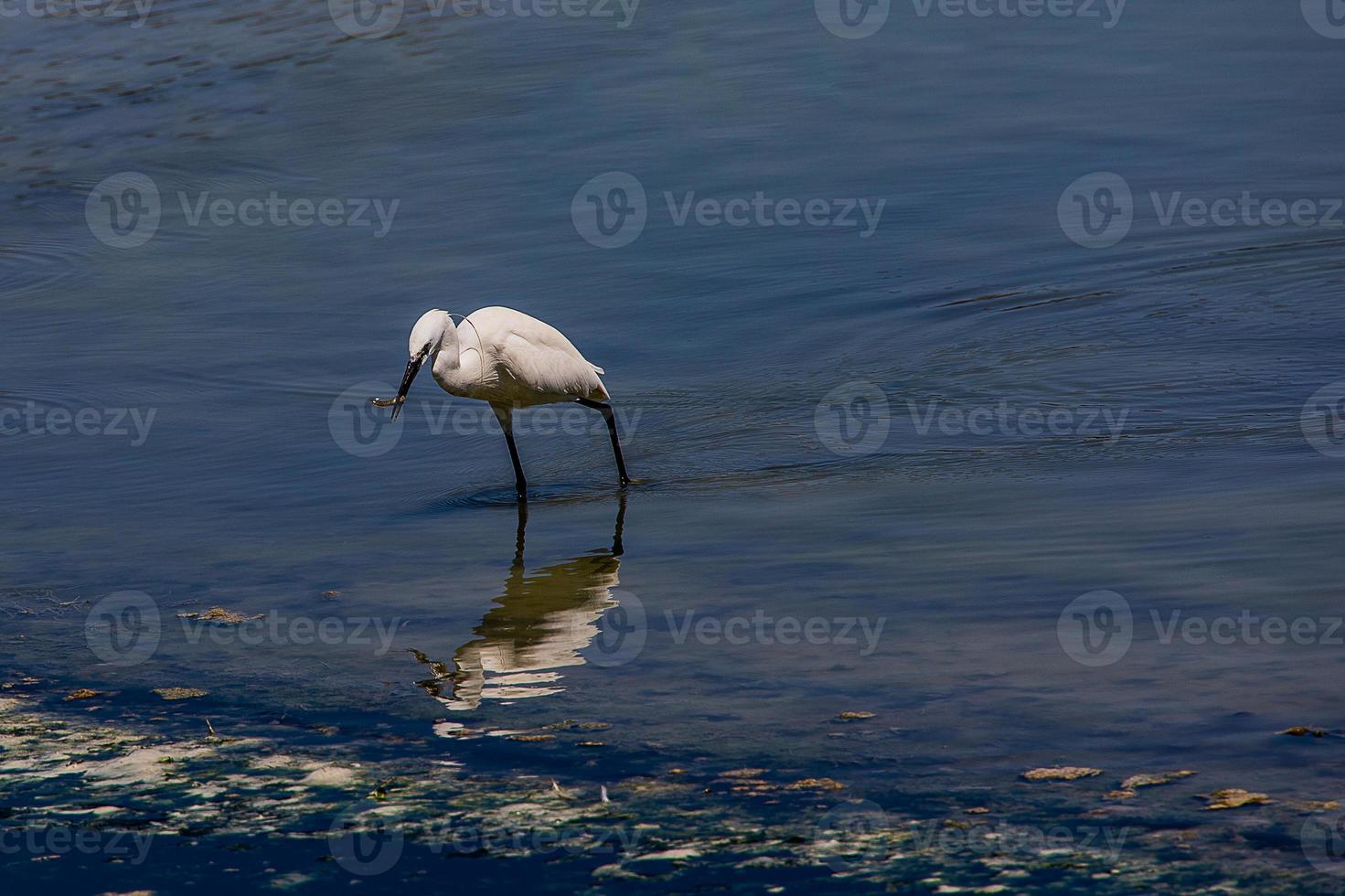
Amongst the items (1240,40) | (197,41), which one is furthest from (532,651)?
(197,41)

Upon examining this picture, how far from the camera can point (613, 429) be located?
8953 mm

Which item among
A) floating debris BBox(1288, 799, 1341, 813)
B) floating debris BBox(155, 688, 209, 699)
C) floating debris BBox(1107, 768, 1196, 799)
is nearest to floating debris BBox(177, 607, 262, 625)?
floating debris BBox(155, 688, 209, 699)

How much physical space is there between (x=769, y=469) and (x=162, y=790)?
4.34 meters

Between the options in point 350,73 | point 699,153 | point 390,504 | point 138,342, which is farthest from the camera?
point 350,73

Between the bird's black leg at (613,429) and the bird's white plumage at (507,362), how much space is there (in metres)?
0.06

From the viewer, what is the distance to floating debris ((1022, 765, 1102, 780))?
4844 mm

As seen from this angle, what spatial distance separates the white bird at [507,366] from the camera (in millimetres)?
8203

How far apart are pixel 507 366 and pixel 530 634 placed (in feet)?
7.70

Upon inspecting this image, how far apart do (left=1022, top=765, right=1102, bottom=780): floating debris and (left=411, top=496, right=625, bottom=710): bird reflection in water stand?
182 centimetres

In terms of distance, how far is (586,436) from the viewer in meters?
10.1

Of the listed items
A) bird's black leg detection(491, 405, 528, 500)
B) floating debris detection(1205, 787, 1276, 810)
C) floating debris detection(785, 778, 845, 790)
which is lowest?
floating debris detection(1205, 787, 1276, 810)

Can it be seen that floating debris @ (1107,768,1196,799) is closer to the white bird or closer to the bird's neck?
the white bird

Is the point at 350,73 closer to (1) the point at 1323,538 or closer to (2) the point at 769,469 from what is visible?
(2) the point at 769,469

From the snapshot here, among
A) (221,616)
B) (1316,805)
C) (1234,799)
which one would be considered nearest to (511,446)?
(221,616)
